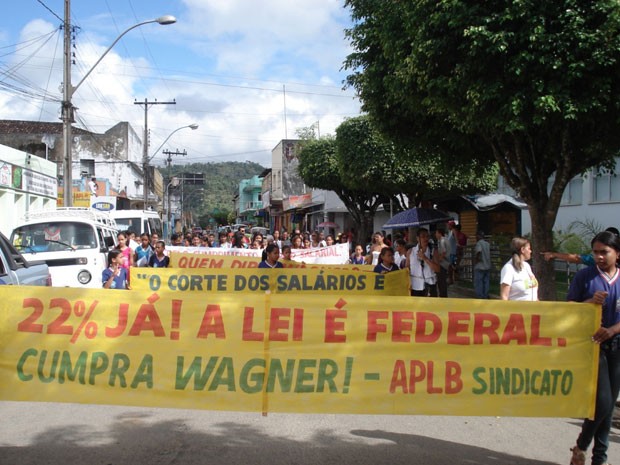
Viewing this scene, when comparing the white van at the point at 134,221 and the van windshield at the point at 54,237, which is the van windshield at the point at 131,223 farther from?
the van windshield at the point at 54,237

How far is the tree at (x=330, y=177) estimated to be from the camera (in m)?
31.1

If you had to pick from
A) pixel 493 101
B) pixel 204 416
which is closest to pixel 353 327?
pixel 204 416

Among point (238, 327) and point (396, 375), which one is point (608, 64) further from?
point (238, 327)

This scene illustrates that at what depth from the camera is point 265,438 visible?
5238 mm

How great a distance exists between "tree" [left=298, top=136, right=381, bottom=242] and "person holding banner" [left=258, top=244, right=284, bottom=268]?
21108 millimetres

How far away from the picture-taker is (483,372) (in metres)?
4.68

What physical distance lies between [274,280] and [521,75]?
15.7 feet

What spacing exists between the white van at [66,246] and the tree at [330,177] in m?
18.6

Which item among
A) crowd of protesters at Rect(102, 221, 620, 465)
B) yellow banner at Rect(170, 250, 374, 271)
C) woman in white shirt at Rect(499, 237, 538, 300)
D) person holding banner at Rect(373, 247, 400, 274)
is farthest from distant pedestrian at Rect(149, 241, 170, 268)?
woman in white shirt at Rect(499, 237, 538, 300)

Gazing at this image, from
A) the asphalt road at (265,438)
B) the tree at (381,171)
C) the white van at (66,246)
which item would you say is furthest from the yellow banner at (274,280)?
the tree at (381,171)

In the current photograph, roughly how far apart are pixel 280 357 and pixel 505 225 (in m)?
22.9

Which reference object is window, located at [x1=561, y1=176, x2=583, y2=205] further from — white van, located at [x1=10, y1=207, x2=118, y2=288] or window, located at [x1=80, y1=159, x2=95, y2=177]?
window, located at [x1=80, y1=159, x2=95, y2=177]

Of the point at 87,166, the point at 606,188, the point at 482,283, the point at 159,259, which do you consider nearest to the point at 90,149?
the point at 87,166

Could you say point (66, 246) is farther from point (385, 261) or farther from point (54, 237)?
point (385, 261)
